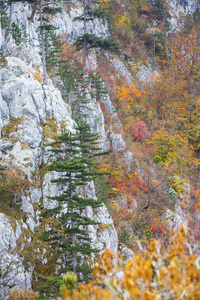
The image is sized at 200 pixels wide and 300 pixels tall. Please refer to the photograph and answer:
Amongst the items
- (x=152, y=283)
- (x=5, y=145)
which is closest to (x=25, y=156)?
(x=5, y=145)

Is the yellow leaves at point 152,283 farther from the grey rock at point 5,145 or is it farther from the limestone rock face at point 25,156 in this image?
the grey rock at point 5,145

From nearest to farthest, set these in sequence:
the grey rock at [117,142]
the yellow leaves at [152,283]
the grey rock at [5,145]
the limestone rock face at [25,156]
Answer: the yellow leaves at [152,283] → the limestone rock face at [25,156] → the grey rock at [5,145] → the grey rock at [117,142]

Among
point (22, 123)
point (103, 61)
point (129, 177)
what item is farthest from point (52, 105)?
point (103, 61)

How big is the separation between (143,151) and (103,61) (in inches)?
730

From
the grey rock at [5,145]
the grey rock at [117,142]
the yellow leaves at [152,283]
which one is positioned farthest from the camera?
the grey rock at [117,142]

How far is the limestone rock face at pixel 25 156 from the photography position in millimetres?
Result: 9516

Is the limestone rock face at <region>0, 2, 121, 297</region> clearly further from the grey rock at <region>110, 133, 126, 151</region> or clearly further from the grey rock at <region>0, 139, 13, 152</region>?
the grey rock at <region>110, 133, 126, 151</region>

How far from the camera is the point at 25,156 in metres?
12.3

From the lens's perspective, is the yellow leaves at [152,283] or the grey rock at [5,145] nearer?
the yellow leaves at [152,283]

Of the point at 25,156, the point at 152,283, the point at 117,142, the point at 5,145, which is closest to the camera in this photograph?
the point at 152,283

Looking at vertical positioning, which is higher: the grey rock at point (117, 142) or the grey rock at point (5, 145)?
the grey rock at point (5, 145)

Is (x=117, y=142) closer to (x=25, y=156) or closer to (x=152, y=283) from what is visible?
(x=25, y=156)

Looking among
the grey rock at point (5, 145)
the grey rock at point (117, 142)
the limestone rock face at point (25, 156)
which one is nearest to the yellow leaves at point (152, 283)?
the limestone rock face at point (25, 156)

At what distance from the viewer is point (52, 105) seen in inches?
627
